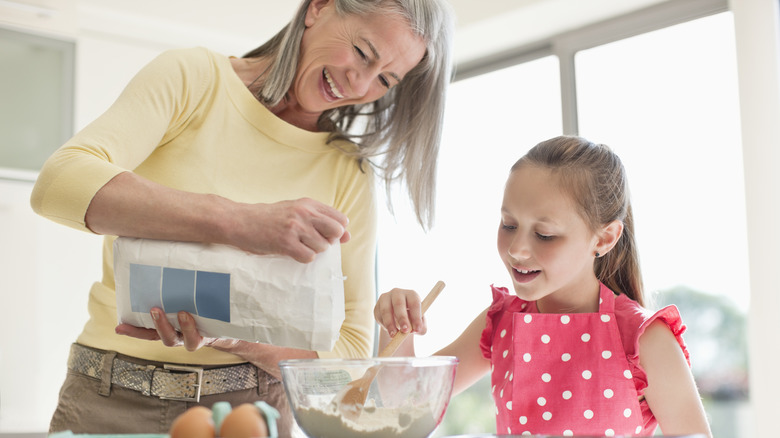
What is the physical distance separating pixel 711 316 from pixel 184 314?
6.32ft

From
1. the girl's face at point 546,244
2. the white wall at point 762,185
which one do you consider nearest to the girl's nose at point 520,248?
→ the girl's face at point 546,244

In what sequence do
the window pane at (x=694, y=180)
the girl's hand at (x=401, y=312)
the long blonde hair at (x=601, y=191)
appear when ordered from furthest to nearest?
the window pane at (x=694, y=180), the long blonde hair at (x=601, y=191), the girl's hand at (x=401, y=312)

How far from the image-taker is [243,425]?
586 mm

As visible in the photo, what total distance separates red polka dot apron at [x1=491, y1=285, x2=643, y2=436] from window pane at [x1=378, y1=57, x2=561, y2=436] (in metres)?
1.67

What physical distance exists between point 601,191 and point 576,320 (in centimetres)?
22

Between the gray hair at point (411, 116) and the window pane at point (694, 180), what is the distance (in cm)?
104

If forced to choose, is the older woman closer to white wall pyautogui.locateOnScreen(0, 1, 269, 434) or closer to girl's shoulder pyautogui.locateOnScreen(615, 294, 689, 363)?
girl's shoulder pyautogui.locateOnScreen(615, 294, 689, 363)

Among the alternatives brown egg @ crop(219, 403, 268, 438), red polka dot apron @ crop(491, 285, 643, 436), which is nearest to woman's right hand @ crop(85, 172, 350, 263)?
brown egg @ crop(219, 403, 268, 438)

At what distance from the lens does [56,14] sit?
8.47 feet

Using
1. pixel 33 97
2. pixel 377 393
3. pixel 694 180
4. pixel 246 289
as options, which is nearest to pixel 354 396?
pixel 377 393

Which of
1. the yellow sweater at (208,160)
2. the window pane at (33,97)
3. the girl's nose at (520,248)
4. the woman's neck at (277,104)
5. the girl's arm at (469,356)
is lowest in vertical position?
the girl's arm at (469,356)

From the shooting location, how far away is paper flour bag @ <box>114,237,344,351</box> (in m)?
0.84

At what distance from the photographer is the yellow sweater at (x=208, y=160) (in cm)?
106

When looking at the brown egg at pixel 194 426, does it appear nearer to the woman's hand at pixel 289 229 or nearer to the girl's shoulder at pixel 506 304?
the woman's hand at pixel 289 229
